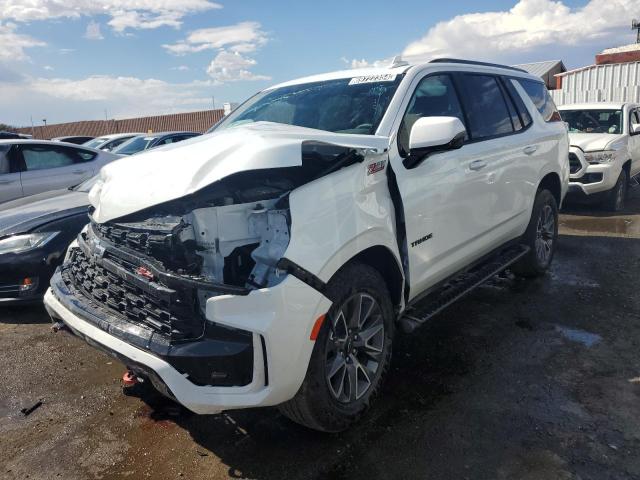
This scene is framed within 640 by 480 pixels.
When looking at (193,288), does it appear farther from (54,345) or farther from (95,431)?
(54,345)

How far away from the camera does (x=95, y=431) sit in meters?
3.05

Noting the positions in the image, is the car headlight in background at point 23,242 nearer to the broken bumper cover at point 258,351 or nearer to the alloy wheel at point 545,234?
the broken bumper cover at point 258,351

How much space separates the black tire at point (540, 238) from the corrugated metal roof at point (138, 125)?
21950mm

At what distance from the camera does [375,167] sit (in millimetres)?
2902

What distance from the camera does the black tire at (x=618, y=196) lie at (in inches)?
345

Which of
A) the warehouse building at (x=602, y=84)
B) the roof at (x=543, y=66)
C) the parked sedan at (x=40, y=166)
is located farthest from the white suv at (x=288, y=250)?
the roof at (x=543, y=66)

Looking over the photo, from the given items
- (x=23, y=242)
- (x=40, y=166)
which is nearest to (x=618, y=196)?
(x=23, y=242)

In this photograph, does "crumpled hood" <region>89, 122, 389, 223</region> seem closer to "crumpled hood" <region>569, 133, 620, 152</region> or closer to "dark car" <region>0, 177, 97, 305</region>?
"dark car" <region>0, 177, 97, 305</region>

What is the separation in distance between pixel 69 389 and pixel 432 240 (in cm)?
263

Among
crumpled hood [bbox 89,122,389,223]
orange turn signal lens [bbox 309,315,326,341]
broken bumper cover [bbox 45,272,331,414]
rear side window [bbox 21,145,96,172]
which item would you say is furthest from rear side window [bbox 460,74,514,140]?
rear side window [bbox 21,145,96,172]

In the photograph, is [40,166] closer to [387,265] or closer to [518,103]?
[387,265]

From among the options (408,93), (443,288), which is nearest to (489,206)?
(443,288)

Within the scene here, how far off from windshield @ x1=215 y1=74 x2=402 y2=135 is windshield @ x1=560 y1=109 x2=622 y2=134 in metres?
7.62

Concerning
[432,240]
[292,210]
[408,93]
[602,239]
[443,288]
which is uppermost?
[408,93]
